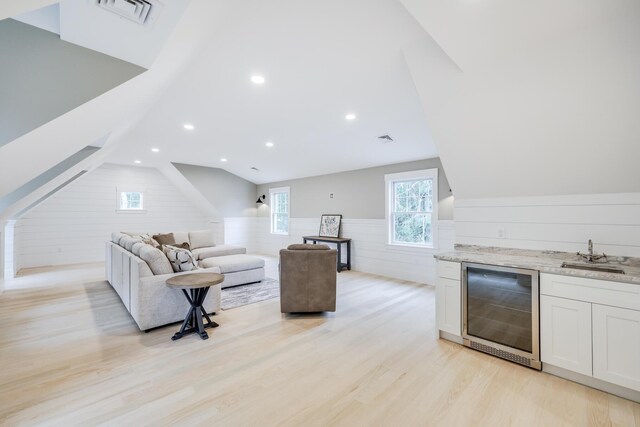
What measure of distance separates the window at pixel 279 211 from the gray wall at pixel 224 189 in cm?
85

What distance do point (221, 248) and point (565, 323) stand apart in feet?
17.9

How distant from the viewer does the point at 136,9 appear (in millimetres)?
1442

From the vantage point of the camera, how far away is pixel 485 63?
2203 millimetres

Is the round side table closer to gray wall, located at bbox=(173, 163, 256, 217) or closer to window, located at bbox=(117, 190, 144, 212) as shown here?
gray wall, located at bbox=(173, 163, 256, 217)

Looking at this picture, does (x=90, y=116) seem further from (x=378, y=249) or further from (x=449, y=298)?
(x=378, y=249)

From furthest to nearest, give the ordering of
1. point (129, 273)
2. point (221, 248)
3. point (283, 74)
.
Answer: point (221, 248) < point (129, 273) < point (283, 74)

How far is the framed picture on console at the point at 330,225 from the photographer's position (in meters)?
6.65

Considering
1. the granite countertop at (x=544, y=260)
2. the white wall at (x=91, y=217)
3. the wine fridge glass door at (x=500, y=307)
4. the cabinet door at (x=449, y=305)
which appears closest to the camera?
the granite countertop at (x=544, y=260)

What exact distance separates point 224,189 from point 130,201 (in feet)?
8.34

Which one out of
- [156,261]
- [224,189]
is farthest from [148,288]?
[224,189]

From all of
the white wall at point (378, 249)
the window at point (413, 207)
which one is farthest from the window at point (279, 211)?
the window at point (413, 207)

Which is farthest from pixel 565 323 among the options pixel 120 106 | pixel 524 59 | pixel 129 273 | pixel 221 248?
pixel 221 248

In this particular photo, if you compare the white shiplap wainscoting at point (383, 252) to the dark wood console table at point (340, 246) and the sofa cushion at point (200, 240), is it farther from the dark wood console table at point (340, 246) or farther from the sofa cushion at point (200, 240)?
the sofa cushion at point (200, 240)

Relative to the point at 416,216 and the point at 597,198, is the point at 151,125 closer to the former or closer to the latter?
the point at 416,216
